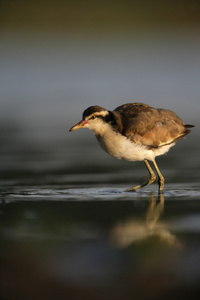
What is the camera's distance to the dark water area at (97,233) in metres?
4.65

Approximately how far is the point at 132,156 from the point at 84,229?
2963 millimetres

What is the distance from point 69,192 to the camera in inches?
339

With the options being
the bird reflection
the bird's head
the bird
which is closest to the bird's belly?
the bird

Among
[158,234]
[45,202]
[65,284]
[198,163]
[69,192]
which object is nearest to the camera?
[65,284]

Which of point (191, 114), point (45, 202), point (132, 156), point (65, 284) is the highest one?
point (191, 114)

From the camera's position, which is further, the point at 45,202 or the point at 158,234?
the point at 45,202

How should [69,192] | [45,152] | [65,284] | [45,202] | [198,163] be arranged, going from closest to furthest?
[65,284]
[45,202]
[69,192]
[198,163]
[45,152]

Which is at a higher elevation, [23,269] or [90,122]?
[90,122]

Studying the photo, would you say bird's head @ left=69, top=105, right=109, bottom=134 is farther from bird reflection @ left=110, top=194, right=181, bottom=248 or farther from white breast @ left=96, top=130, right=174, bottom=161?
bird reflection @ left=110, top=194, right=181, bottom=248

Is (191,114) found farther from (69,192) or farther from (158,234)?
(158,234)

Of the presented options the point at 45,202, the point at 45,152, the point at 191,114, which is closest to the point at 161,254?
the point at 45,202

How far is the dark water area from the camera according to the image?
4.65 m

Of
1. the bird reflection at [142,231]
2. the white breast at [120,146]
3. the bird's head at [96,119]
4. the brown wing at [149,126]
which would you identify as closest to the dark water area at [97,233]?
the bird reflection at [142,231]

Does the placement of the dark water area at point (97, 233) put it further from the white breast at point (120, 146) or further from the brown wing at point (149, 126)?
the brown wing at point (149, 126)
